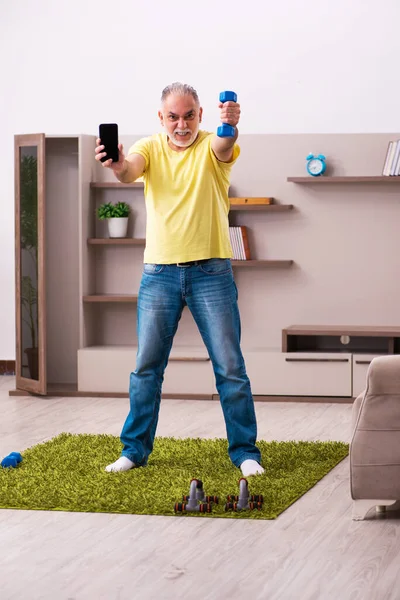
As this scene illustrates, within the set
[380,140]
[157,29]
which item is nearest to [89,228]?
[157,29]

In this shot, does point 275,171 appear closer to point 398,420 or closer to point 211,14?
point 211,14

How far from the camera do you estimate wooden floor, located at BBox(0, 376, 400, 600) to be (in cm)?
257

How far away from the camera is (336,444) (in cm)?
451

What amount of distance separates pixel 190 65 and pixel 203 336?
334cm

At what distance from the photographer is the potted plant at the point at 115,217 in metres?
6.35

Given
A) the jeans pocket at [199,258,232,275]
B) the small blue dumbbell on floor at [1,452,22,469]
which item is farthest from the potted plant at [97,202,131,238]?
the jeans pocket at [199,258,232,275]

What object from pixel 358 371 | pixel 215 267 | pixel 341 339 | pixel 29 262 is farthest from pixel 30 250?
pixel 215 267

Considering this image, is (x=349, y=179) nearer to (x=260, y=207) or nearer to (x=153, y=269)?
(x=260, y=207)

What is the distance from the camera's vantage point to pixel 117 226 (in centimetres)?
636

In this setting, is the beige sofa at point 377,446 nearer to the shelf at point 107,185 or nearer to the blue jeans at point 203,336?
the blue jeans at point 203,336

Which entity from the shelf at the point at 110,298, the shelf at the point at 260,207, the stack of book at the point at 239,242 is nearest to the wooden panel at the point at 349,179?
the shelf at the point at 260,207

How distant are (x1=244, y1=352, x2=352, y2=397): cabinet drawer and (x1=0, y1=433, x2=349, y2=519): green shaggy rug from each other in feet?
4.72

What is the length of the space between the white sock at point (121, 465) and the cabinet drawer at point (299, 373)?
7.24 ft

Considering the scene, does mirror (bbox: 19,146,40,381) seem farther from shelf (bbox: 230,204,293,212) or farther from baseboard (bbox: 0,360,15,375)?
shelf (bbox: 230,204,293,212)
